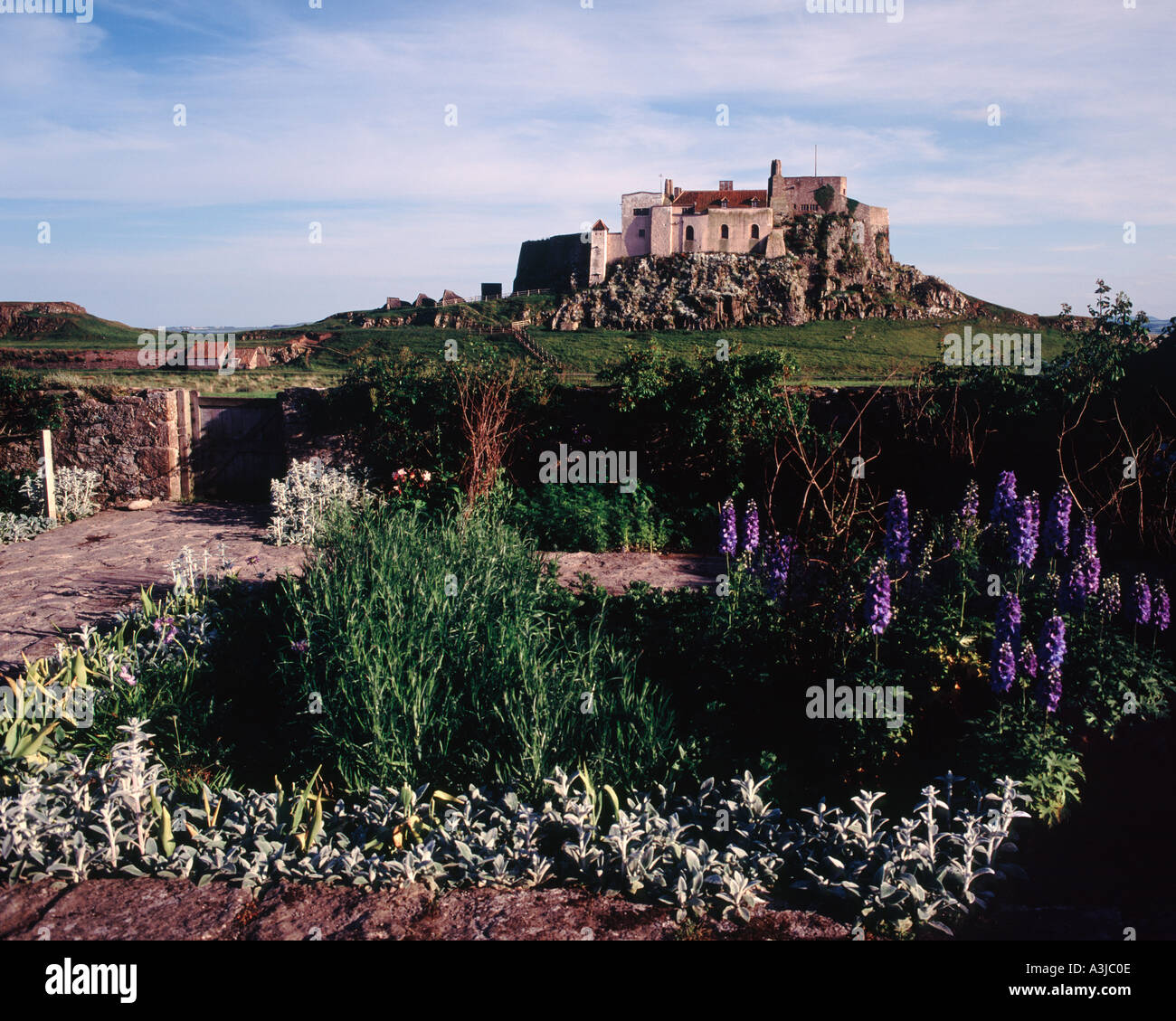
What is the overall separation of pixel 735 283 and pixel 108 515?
227ft

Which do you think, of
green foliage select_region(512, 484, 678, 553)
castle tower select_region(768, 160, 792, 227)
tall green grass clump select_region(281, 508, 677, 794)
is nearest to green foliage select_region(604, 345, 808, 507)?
green foliage select_region(512, 484, 678, 553)

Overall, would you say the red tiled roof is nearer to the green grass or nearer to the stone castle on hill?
the stone castle on hill

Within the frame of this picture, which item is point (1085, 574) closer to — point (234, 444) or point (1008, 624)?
point (1008, 624)

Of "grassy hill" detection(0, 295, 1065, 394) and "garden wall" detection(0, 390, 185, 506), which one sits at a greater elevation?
"grassy hill" detection(0, 295, 1065, 394)

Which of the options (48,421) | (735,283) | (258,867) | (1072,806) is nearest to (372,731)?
(258,867)

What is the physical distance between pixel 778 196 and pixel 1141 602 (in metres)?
84.6

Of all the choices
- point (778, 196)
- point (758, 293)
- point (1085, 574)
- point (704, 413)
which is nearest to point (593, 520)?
point (704, 413)

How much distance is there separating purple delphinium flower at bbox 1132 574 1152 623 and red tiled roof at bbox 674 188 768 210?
77889mm

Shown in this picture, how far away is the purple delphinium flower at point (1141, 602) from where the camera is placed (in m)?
3.83

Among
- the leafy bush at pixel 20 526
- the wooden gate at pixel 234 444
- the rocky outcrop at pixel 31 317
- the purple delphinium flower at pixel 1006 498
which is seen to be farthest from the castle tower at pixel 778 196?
the purple delphinium flower at pixel 1006 498

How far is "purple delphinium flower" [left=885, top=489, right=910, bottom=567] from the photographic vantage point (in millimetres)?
4391

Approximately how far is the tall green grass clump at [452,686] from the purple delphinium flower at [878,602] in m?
1.02

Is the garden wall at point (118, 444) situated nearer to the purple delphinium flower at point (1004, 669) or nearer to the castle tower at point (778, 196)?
the purple delphinium flower at point (1004, 669)
